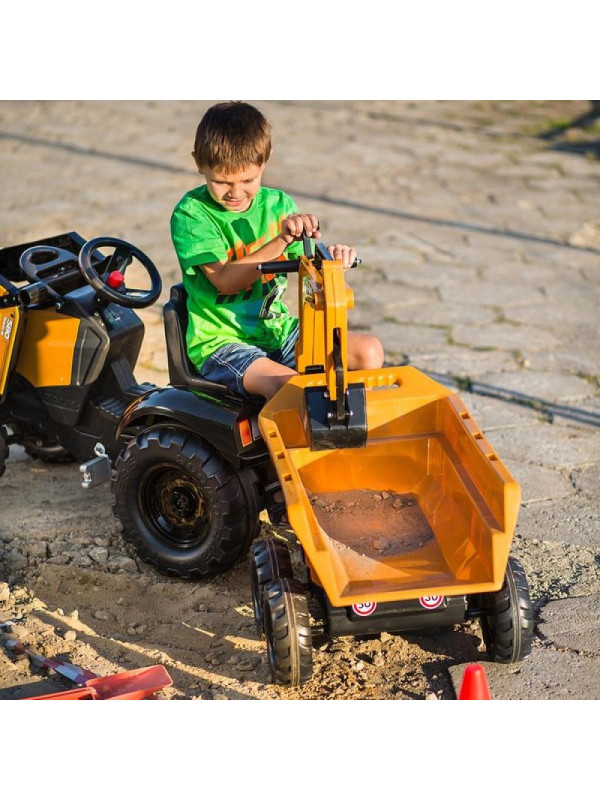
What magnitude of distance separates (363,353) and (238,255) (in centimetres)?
51

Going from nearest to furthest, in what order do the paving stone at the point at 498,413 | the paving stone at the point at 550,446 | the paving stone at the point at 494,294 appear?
the paving stone at the point at 550,446
the paving stone at the point at 498,413
the paving stone at the point at 494,294

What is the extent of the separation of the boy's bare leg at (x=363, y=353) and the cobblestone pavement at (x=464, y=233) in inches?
32.3

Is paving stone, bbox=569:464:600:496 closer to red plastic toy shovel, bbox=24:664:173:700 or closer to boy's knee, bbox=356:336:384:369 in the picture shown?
boy's knee, bbox=356:336:384:369

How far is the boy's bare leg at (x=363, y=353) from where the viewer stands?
321 centimetres

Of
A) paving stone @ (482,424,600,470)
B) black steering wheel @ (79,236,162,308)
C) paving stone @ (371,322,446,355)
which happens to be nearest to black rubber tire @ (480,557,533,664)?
paving stone @ (482,424,600,470)

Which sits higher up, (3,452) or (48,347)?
(48,347)

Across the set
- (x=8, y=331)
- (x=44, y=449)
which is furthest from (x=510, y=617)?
(x=44, y=449)

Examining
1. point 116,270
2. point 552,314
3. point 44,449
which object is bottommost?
point 44,449

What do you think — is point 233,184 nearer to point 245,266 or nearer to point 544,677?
point 245,266

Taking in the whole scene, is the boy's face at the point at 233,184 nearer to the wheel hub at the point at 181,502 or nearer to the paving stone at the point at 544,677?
the wheel hub at the point at 181,502

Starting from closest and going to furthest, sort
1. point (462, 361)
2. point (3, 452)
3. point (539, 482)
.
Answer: point (3, 452) < point (539, 482) < point (462, 361)

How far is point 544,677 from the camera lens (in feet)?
9.29

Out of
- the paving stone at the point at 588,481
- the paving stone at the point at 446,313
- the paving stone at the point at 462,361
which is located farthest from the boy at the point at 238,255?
the paving stone at the point at 446,313

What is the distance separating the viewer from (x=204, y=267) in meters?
3.19
